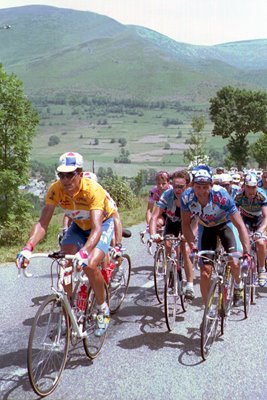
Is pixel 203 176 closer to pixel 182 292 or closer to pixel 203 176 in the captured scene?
pixel 203 176

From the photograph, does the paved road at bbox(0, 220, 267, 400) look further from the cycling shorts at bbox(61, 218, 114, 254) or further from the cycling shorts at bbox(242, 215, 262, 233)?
the cycling shorts at bbox(242, 215, 262, 233)

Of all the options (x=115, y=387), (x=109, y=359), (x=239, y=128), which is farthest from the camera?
(x=239, y=128)

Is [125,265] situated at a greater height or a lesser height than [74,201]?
lesser

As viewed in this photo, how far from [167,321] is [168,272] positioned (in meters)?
0.64

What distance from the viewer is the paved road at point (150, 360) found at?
4684 millimetres

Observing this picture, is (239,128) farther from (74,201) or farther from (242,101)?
(74,201)

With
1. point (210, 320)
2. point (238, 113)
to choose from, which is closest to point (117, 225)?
point (210, 320)

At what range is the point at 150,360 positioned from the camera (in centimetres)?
542

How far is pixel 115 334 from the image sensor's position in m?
6.19

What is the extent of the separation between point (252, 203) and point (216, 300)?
297 cm

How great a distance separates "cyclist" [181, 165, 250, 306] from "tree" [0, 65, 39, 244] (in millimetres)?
25267

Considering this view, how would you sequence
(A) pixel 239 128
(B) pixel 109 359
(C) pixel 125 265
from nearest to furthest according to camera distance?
(B) pixel 109 359, (C) pixel 125 265, (A) pixel 239 128

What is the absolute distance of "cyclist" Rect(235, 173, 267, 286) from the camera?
26.2 feet

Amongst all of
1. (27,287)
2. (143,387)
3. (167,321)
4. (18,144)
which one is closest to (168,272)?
(167,321)
